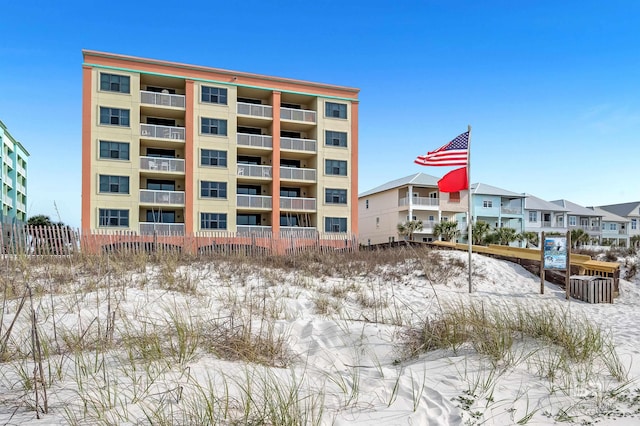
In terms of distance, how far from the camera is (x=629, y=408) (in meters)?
4.28

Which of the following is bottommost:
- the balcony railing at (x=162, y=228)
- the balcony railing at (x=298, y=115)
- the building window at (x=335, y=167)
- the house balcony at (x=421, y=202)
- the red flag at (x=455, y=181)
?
the balcony railing at (x=162, y=228)

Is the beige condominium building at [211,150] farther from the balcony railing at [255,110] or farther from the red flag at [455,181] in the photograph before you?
the red flag at [455,181]

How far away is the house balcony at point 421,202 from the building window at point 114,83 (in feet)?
104

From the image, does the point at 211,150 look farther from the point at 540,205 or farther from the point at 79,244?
the point at 540,205

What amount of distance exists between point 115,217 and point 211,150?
9220 mm

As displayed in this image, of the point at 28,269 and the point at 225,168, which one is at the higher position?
the point at 225,168

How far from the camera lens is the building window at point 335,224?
39938mm

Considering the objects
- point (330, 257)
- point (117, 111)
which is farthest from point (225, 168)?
point (330, 257)

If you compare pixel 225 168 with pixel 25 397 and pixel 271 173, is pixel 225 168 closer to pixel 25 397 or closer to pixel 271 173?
pixel 271 173

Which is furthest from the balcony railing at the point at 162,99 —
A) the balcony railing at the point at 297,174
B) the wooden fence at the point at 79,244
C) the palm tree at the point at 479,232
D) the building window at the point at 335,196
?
the palm tree at the point at 479,232

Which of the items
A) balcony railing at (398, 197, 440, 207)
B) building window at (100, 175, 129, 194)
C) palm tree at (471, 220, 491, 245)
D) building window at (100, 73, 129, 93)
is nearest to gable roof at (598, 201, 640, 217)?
palm tree at (471, 220, 491, 245)

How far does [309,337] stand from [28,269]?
810 centimetres

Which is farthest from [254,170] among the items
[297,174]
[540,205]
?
[540,205]

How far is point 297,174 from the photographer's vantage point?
39.8m
